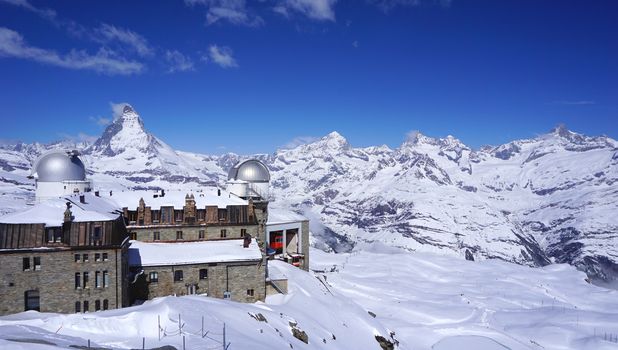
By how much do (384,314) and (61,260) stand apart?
53258 millimetres

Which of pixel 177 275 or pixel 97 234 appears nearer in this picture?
pixel 97 234

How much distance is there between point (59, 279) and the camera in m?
43.4

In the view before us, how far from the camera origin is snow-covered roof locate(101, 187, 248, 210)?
61969mm

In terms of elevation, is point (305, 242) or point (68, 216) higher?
point (68, 216)

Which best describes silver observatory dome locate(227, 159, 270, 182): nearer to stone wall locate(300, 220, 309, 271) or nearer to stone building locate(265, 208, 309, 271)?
stone building locate(265, 208, 309, 271)

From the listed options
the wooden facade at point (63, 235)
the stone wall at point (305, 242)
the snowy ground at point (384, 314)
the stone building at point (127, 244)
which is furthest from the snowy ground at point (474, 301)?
the wooden facade at point (63, 235)

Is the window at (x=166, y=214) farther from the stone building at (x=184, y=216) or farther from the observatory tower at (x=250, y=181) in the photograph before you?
the observatory tower at (x=250, y=181)

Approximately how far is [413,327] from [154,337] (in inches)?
1923

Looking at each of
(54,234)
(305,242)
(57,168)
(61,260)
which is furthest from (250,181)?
(61,260)

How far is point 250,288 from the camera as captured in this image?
54688 mm

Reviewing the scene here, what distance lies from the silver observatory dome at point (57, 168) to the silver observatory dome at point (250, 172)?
2241 centimetres

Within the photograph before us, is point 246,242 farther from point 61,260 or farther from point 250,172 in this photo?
point 61,260

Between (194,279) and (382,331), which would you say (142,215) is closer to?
(194,279)

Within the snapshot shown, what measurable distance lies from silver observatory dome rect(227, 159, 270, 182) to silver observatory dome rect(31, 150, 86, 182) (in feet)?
73.5
